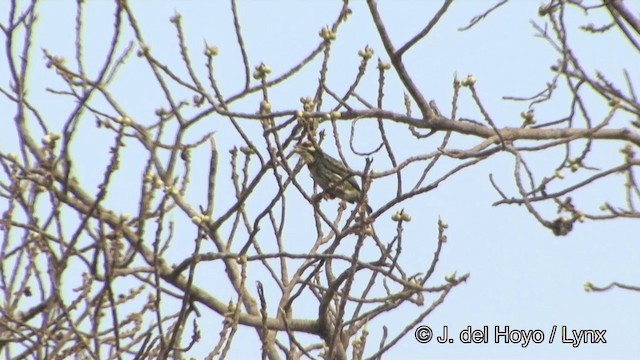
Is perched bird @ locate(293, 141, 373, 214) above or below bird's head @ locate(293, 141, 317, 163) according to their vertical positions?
above

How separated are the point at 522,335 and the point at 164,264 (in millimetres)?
3341

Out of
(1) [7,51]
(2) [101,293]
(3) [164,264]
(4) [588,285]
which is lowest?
(2) [101,293]

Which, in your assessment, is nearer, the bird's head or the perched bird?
the bird's head

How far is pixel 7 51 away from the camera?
203 inches

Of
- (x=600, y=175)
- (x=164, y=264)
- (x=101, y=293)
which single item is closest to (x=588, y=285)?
(x=600, y=175)

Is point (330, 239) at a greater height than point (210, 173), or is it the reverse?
point (330, 239)

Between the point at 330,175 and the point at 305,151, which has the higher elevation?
the point at 330,175

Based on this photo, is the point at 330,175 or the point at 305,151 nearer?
the point at 305,151

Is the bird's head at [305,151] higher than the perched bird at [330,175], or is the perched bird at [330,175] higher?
the perched bird at [330,175]

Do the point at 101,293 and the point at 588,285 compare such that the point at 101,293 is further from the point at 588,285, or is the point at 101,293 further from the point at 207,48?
the point at 588,285

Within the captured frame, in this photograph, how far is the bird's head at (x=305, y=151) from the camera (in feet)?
18.6

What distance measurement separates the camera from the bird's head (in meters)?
5.67

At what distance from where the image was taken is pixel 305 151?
6.28 meters

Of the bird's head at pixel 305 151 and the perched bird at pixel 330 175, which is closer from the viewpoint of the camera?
the bird's head at pixel 305 151
